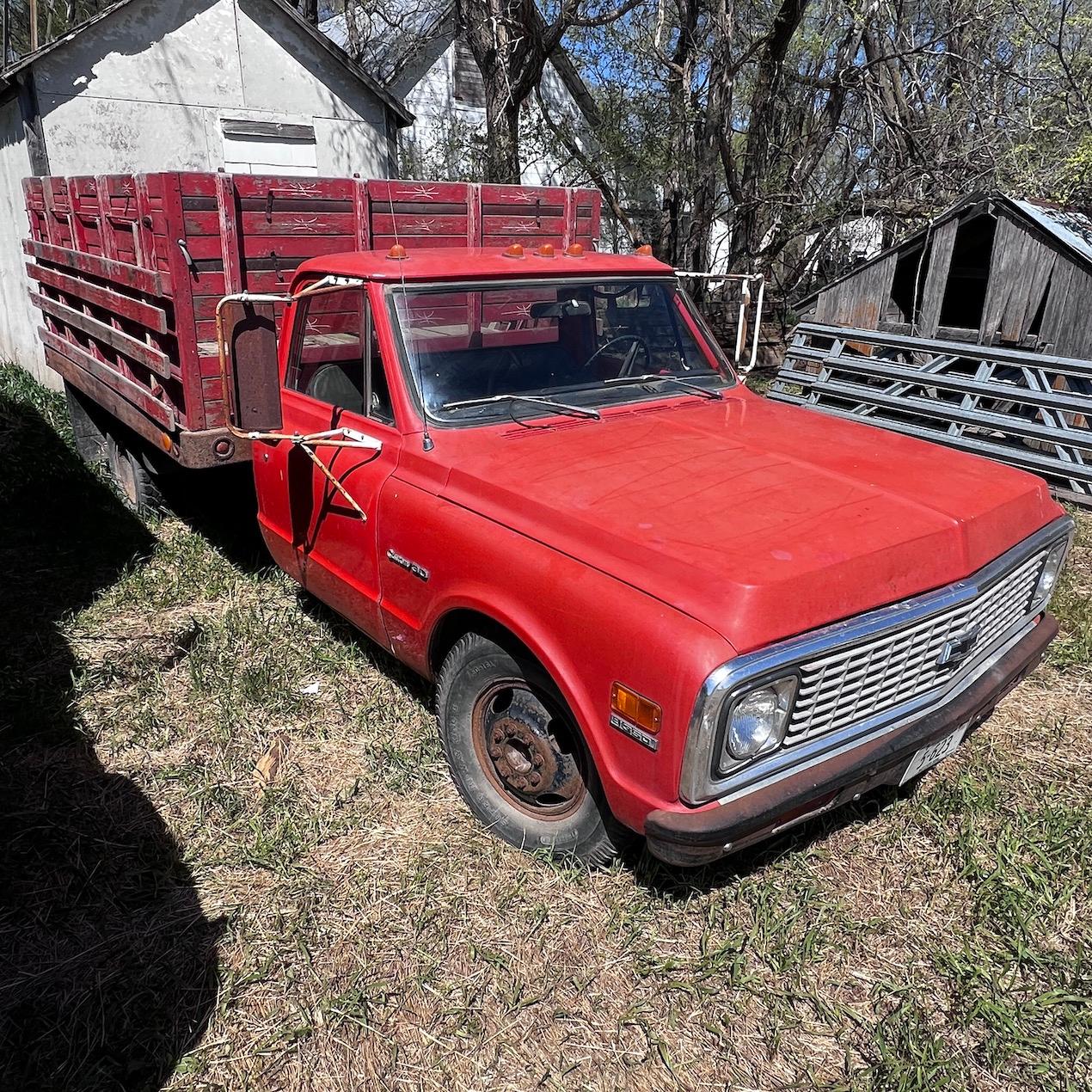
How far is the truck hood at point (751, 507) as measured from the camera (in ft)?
7.97

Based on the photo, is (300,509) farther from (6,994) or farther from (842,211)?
(842,211)

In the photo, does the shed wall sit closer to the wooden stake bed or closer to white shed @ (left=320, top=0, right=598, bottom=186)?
the wooden stake bed

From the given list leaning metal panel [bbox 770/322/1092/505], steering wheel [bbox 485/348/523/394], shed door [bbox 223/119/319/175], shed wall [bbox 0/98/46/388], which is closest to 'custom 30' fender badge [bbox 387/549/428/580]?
steering wheel [bbox 485/348/523/394]

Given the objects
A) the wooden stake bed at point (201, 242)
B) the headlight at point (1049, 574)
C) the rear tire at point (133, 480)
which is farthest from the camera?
the rear tire at point (133, 480)

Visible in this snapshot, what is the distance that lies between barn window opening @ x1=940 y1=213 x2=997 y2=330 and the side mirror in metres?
6.73

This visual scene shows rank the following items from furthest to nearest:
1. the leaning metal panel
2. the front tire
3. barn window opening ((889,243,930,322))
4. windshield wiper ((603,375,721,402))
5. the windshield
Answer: barn window opening ((889,243,930,322))
the leaning metal panel
windshield wiper ((603,375,721,402))
the windshield
the front tire

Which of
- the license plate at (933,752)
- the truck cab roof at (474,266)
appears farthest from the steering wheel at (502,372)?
the license plate at (933,752)

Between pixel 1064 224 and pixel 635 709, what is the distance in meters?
7.51

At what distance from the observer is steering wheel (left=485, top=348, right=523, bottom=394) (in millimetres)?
3545

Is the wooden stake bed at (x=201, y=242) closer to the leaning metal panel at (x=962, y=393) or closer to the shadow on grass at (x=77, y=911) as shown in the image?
the shadow on grass at (x=77, y=911)

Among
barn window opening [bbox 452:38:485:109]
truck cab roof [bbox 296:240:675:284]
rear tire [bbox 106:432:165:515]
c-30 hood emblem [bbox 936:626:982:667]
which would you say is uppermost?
barn window opening [bbox 452:38:485:109]

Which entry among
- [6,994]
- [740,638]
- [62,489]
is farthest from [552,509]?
[62,489]

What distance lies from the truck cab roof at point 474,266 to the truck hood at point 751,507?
719mm

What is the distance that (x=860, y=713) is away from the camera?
2.63 m
